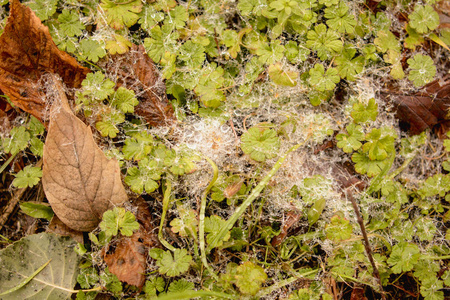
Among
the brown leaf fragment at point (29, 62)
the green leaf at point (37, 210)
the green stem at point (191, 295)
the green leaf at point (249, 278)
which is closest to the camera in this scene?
the green stem at point (191, 295)

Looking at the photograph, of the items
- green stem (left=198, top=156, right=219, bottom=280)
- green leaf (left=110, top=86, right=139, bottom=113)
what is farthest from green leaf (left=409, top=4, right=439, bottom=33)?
green leaf (left=110, top=86, right=139, bottom=113)

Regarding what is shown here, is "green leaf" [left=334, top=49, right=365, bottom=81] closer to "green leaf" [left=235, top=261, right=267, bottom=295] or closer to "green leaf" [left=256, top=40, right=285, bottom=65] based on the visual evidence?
"green leaf" [left=256, top=40, right=285, bottom=65]

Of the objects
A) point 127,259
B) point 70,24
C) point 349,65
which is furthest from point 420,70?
point 70,24

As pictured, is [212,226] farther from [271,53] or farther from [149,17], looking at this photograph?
[149,17]

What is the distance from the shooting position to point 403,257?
2342mm

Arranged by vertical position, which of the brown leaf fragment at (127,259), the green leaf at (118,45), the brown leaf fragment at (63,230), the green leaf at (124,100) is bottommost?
the brown leaf fragment at (127,259)

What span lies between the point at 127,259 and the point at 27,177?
0.98 metres

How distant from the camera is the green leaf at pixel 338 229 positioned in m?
2.24

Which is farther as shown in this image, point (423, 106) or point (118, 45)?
point (423, 106)

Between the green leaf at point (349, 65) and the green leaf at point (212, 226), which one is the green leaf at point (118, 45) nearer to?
the green leaf at point (212, 226)

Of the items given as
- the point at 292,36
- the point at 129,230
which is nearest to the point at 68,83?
the point at 129,230

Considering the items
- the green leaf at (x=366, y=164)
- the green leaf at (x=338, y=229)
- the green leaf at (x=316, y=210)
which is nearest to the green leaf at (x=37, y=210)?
the green leaf at (x=316, y=210)

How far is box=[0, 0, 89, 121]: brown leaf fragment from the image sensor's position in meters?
2.23

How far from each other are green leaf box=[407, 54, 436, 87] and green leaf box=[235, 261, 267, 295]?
6.49ft
